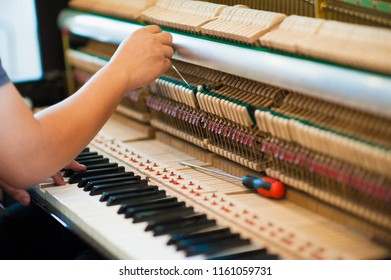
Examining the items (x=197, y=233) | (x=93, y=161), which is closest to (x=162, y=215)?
(x=197, y=233)

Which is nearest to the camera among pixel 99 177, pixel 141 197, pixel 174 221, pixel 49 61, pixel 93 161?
pixel 174 221

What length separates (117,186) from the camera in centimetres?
297

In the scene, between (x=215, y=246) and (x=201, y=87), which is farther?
(x=201, y=87)

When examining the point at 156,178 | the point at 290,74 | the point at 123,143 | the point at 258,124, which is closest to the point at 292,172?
the point at 258,124

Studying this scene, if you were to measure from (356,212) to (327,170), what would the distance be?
0.59ft

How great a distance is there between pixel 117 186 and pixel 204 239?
0.69 metres

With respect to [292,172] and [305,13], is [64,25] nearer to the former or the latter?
[305,13]

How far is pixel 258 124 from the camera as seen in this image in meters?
2.76

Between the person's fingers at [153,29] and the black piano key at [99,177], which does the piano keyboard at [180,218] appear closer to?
the black piano key at [99,177]

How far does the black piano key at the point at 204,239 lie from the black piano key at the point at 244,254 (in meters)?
0.08

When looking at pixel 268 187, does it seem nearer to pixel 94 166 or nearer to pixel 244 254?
pixel 244 254

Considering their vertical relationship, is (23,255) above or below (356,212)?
below

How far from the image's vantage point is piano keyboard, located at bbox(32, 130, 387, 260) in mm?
2324

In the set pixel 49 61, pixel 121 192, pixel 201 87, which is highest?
pixel 201 87
